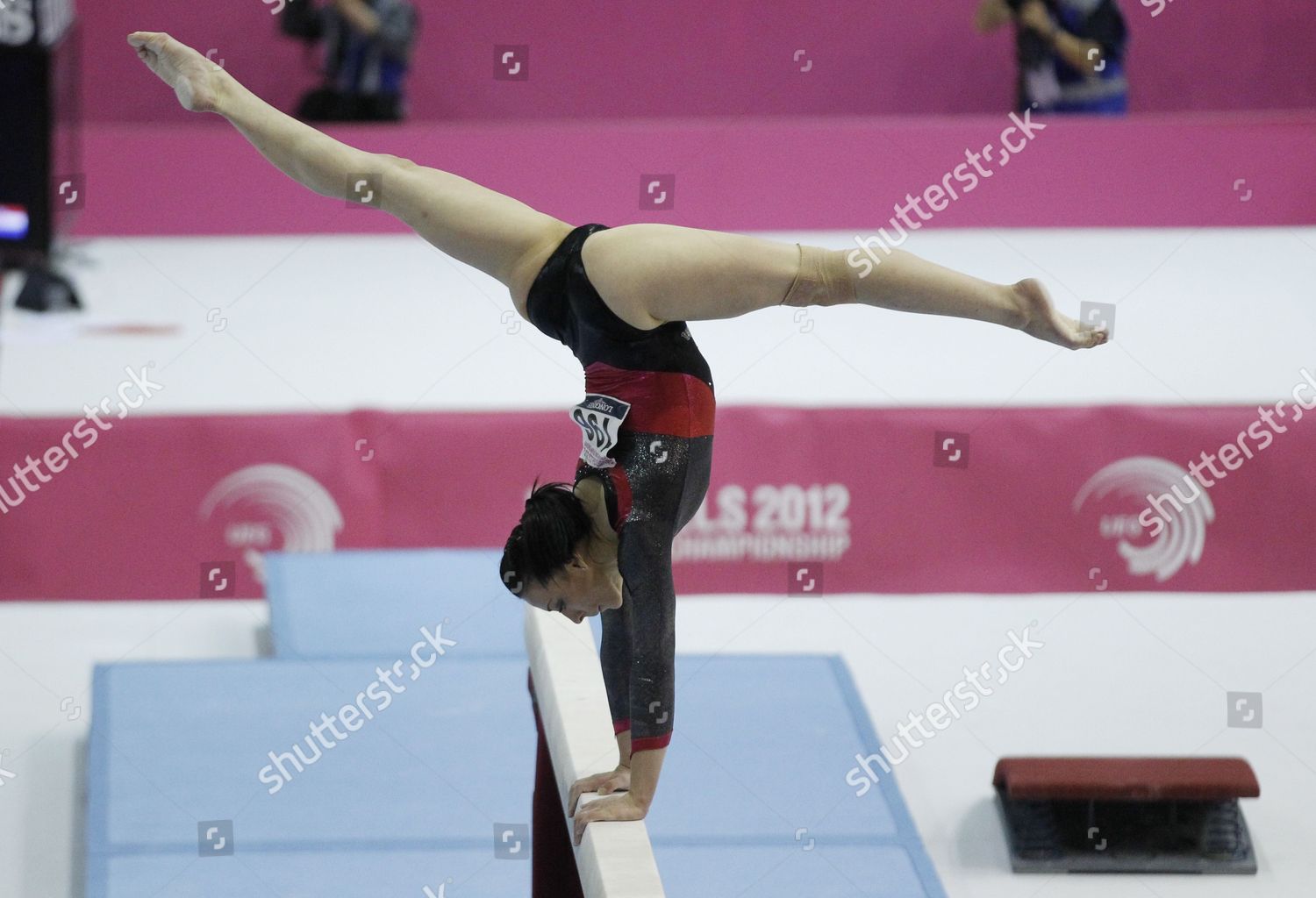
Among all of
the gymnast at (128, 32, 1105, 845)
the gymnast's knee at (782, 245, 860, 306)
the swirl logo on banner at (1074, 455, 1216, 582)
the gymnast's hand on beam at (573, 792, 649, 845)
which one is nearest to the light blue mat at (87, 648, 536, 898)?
the gymnast's hand on beam at (573, 792, 649, 845)

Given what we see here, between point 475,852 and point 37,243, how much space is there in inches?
138

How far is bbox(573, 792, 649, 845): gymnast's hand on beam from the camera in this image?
282cm

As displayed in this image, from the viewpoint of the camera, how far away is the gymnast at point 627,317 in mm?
2695

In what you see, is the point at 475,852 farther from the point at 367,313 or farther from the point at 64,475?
the point at 367,313

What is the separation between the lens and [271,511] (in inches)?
209

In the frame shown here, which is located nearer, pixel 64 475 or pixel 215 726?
pixel 215 726

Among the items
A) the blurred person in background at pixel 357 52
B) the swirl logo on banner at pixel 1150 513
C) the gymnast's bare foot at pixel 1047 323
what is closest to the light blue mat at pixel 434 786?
the swirl logo on banner at pixel 1150 513

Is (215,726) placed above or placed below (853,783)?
above

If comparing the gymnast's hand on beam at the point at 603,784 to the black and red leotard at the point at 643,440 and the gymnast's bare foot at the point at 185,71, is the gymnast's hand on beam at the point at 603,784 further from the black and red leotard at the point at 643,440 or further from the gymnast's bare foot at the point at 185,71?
the gymnast's bare foot at the point at 185,71

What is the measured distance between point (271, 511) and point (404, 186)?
2.61m

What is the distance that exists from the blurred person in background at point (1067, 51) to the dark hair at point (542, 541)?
20.2ft

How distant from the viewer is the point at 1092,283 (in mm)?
7668

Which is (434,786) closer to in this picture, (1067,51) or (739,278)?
(739,278)

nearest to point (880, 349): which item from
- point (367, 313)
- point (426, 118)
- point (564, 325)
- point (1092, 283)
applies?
point (1092, 283)
